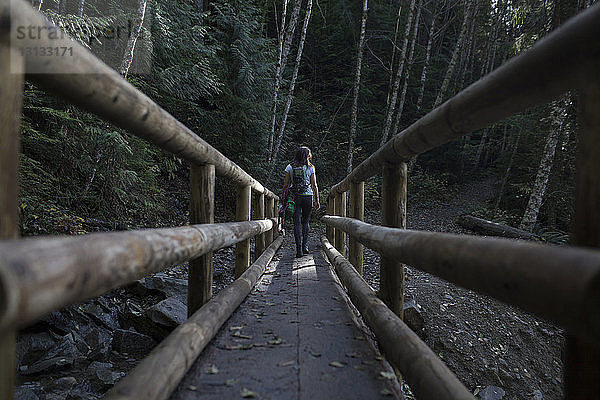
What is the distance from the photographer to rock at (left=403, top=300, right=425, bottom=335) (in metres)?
5.23

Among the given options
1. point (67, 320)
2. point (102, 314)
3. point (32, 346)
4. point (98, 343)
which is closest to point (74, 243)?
point (32, 346)

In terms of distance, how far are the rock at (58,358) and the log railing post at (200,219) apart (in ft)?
7.20

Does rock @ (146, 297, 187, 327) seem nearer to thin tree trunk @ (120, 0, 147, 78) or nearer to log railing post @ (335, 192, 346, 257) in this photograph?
log railing post @ (335, 192, 346, 257)

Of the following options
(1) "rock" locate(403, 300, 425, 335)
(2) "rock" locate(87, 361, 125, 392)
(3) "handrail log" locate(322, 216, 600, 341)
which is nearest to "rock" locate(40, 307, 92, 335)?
(2) "rock" locate(87, 361, 125, 392)

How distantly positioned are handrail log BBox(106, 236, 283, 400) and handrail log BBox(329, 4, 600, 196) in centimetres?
161

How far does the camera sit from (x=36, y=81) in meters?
1.03

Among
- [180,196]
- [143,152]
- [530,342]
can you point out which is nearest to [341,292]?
[530,342]

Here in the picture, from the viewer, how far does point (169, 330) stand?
440 centimetres

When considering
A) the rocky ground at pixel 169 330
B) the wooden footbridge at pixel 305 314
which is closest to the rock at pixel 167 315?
the rocky ground at pixel 169 330

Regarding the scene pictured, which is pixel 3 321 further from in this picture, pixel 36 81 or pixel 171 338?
pixel 171 338

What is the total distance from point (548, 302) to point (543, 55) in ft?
2.23

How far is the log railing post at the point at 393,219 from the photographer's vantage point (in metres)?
2.56

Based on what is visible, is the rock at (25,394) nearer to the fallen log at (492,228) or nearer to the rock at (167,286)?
the rock at (167,286)

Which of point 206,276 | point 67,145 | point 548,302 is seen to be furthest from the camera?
point 67,145
